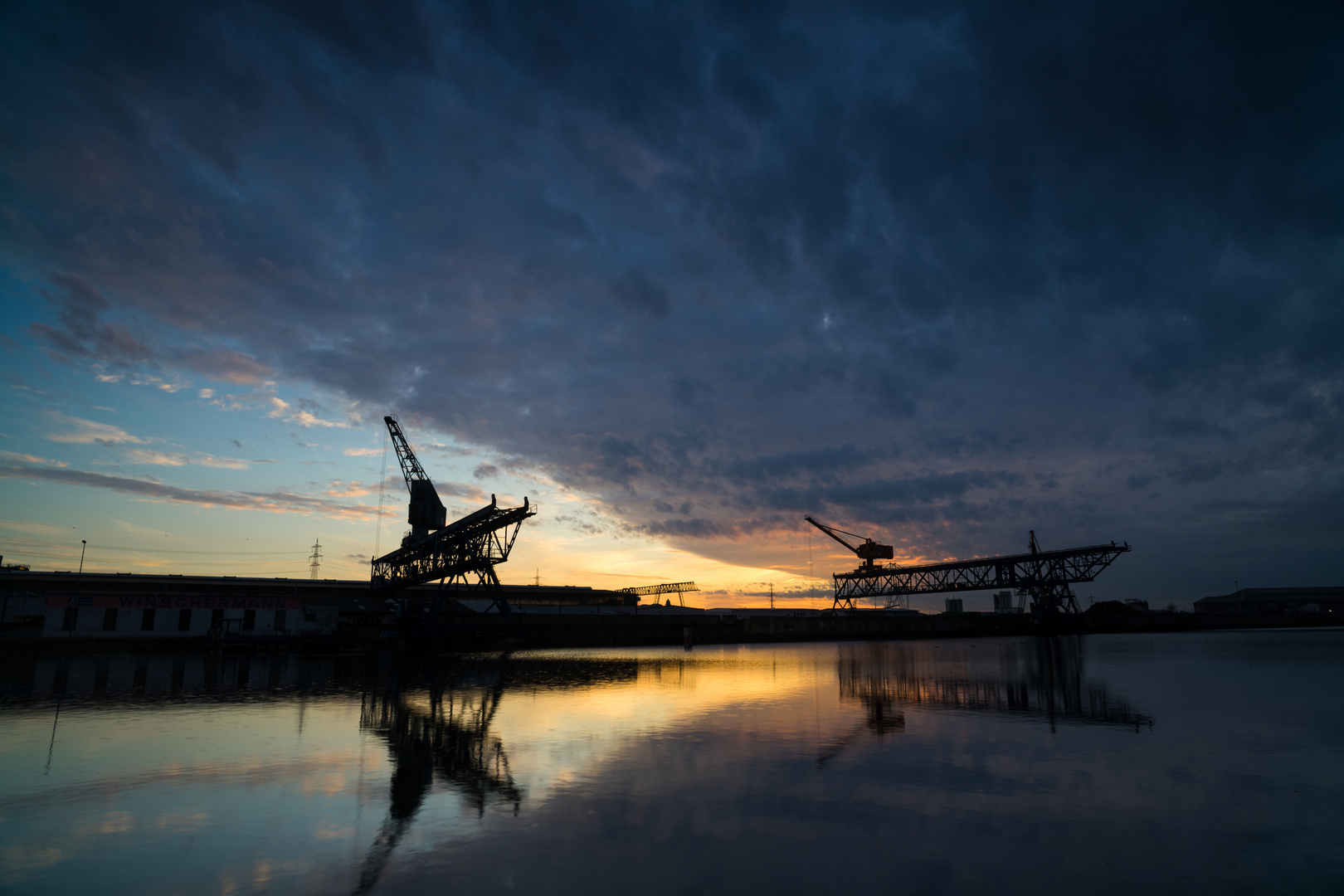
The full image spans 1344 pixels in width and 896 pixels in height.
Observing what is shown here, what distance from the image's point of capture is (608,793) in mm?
11711

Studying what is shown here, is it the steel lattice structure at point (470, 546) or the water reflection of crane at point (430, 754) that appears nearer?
the water reflection of crane at point (430, 754)

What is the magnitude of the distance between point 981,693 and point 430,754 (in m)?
23.0

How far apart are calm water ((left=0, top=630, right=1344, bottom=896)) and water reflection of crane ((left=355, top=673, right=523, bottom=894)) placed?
9cm

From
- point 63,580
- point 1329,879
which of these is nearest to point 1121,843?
point 1329,879

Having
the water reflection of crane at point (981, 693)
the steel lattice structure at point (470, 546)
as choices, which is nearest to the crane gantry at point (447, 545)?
the steel lattice structure at point (470, 546)

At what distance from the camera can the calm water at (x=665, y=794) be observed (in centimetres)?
823

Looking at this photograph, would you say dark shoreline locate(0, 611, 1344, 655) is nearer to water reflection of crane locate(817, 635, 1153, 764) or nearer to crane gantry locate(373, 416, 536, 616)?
crane gantry locate(373, 416, 536, 616)

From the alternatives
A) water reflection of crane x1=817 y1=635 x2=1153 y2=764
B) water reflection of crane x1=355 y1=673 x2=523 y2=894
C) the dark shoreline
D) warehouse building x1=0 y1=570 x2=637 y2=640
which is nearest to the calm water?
water reflection of crane x1=355 y1=673 x2=523 y2=894

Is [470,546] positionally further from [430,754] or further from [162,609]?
[430,754]

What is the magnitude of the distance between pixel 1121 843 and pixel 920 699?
16.4 meters

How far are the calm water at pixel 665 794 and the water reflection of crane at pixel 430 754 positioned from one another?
92 millimetres

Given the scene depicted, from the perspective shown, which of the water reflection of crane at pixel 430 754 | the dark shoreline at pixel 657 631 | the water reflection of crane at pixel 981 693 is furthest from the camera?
the dark shoreline at pixel 657 631

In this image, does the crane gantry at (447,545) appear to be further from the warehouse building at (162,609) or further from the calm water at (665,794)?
the calm water at (665,794)

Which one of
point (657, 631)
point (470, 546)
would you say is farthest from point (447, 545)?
point (657, 631)
